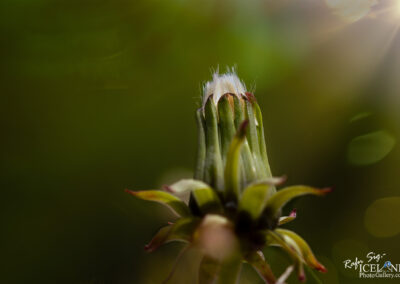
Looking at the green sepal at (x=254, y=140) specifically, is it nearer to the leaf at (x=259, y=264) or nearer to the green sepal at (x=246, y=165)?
the green sepal at (x=246, y=165)

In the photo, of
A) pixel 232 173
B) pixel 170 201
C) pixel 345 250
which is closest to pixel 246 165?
pixel 232 173

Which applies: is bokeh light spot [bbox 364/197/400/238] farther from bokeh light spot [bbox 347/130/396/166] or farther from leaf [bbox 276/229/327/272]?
leaf [bbox 276/229/327/272]

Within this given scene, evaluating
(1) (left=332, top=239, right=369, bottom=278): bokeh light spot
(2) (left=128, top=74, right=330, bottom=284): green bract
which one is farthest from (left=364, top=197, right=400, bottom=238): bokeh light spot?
(2) (left=128, top=74, right=330, bottom=284): green bract

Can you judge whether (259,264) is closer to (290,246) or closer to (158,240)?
(290,246)

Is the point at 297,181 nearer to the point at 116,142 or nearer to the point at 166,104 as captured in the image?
the point at 166,104

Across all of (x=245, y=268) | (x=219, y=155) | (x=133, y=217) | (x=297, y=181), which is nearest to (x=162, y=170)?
(x=133, y=217)

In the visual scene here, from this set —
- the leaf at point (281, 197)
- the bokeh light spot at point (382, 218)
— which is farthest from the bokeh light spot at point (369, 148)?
the leaf at point (281, 197)
